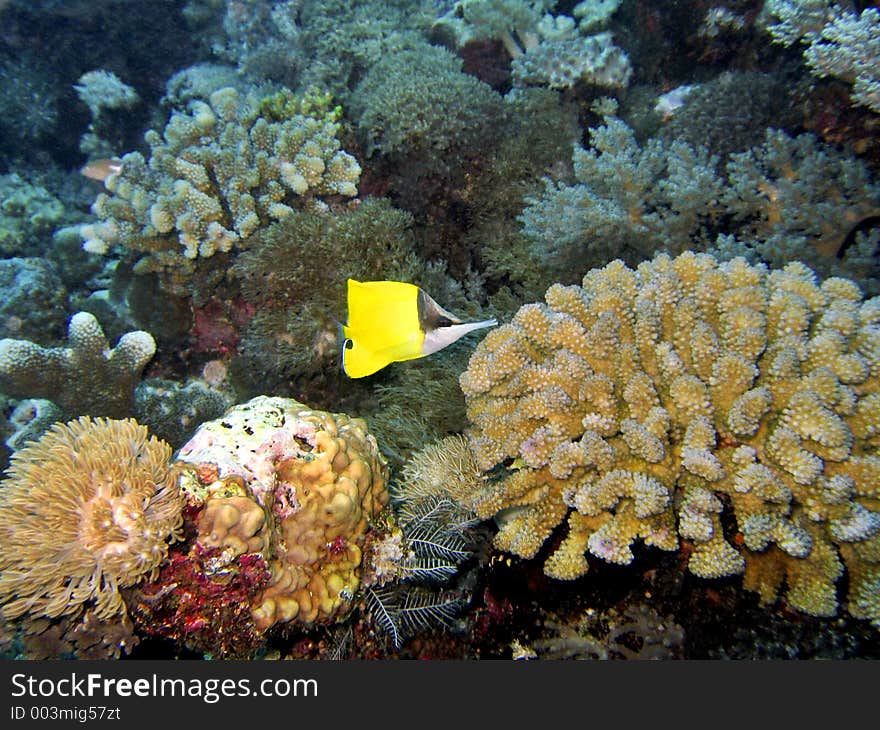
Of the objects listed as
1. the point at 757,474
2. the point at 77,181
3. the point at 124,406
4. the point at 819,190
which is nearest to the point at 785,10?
the point at 819,190

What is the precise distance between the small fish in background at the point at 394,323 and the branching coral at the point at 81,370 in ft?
10.3

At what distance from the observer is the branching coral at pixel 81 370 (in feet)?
14.8

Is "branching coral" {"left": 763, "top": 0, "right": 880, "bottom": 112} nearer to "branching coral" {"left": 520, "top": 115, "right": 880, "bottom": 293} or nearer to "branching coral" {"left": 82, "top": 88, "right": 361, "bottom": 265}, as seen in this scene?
"branching coral" {"left": 520, "top": 115, "right": 880, "bottom": 293}

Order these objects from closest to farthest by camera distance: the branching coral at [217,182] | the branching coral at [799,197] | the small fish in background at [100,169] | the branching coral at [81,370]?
1. the branching coral at [799,197]
2. the branching coral at [81,370]
3. the branching coral at [217,182]
4. the small fish in background at [100,169]

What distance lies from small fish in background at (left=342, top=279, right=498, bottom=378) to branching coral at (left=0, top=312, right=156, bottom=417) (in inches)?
124

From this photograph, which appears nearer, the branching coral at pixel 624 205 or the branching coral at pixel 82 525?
the branching coral at pixel 82 525

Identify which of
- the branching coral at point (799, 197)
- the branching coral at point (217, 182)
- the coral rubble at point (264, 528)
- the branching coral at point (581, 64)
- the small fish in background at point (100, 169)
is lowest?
the coral rubble at point (264, 528)

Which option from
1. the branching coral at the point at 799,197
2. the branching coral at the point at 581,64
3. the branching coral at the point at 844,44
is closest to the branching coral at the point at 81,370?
the branching coral at the point at 799,197

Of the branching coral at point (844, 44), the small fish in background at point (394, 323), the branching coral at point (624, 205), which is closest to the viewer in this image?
the small fish in background at point (394, 323)

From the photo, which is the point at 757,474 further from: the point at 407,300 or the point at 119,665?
the point at 119,665

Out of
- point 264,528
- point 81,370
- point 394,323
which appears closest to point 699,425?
point 394,323

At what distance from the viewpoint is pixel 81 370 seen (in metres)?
4.64

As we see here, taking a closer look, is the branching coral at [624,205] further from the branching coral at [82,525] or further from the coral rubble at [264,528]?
the branching coral at [82,525]

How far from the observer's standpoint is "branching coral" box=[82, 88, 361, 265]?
501cm
